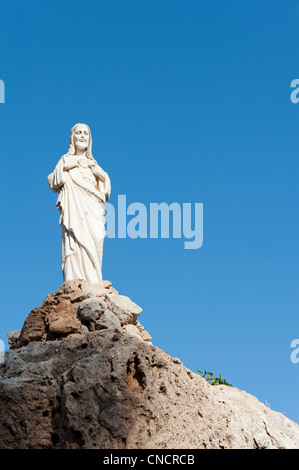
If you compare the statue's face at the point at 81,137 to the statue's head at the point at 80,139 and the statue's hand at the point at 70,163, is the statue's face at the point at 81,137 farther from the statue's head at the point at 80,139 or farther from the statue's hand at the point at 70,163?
the statue's hand at the point at 70,163

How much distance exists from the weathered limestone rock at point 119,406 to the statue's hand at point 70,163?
5.76 meters

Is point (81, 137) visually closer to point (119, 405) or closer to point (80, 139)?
point (80, 139)

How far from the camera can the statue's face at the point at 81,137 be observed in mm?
14609

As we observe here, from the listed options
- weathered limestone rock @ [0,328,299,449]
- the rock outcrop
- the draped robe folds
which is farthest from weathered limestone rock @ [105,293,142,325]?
weathered limestone rock @ [0,328,299,449]

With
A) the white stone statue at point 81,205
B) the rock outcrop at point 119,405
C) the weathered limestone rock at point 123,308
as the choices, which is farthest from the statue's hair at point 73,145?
the rock outcrop at point 119,405

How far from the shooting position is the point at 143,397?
26.8 feet

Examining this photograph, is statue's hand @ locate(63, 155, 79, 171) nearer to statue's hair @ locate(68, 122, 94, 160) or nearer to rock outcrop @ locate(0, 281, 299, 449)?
statue's hair @ locate(68, 122, 94, 160)

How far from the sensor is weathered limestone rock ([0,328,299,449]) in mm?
7918

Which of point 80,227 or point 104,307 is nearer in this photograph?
point 104,307

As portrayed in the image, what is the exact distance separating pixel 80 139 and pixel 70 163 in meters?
0.71

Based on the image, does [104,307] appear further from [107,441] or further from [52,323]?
[107,441]
